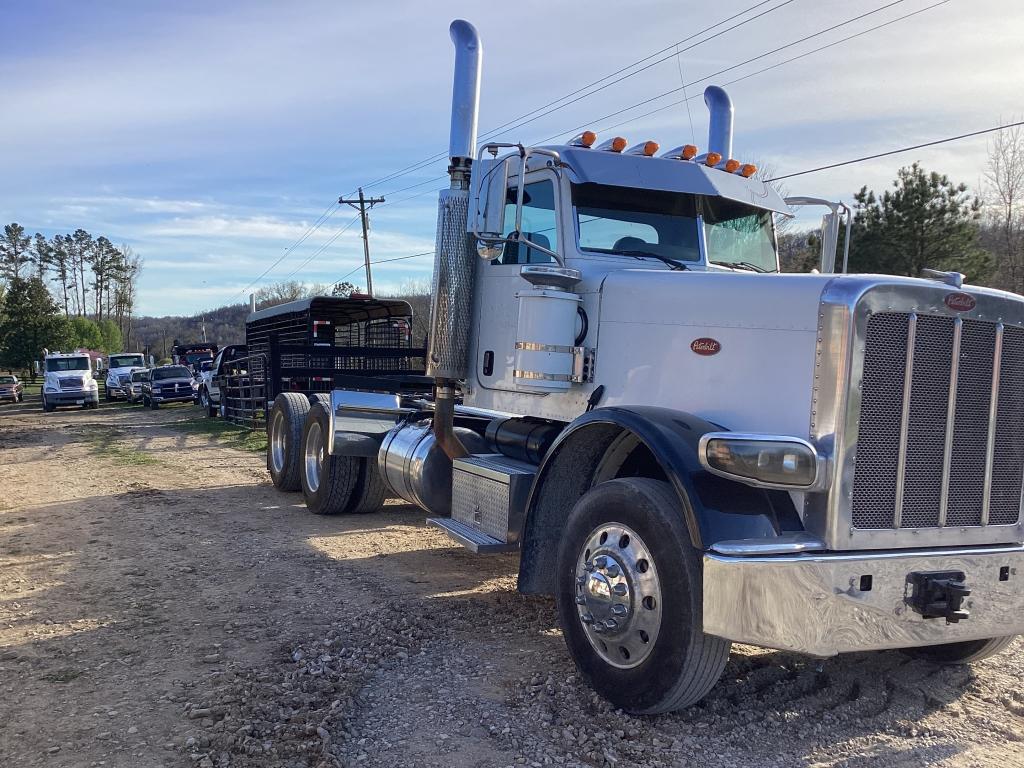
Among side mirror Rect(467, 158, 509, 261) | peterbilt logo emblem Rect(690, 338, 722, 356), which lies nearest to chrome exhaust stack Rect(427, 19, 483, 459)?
side mirror Rect(467, 158, 509, 261)

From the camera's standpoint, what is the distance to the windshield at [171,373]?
3016 centimetres

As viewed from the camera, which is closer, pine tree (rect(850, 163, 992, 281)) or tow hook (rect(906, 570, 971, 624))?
tow hook (rect(906, 570, 971, 624))

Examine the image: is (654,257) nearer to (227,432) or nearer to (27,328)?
(227,432)

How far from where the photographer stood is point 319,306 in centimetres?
1675

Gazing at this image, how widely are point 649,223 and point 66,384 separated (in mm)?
30404

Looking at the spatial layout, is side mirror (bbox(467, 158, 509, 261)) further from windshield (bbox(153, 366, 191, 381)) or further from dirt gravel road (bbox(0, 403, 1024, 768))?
windshield (bbox(153, 366, 191, 381))

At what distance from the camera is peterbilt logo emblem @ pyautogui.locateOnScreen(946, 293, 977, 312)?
11.4 feet

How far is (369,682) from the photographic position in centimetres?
409

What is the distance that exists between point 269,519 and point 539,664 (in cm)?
468

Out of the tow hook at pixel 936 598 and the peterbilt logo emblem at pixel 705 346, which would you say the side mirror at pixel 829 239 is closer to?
the peterbilt logo emblem at pixel 705 346

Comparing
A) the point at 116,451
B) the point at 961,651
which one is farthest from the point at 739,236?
the point at 116,451

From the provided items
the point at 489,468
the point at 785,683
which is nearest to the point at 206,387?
the point at 489,468

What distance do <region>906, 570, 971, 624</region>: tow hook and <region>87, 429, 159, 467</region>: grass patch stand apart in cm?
1175

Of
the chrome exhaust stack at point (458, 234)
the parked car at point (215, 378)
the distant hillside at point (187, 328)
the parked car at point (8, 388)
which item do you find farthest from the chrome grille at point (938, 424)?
the distant hillside at point (187, 328)
